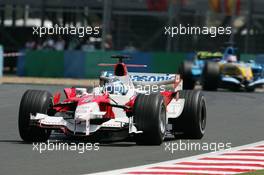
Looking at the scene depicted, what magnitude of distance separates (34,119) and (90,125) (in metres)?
0.77

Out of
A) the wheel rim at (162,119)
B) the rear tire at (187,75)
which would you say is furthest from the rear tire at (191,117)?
the rear tire at (187,75)

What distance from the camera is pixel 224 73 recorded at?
99.2 feet

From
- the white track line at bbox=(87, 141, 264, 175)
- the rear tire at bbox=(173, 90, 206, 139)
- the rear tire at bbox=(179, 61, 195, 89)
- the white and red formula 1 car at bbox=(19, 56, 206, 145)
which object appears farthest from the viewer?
the rear tire at bbox=(179, 61, 195, 89)

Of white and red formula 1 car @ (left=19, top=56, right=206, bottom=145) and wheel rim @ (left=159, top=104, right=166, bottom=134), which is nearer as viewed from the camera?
white and red formula 1 car @ (left=19, top=56, right=206, bottom=145)

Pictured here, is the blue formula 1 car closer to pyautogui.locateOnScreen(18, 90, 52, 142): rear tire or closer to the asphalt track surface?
the asphalt track surface

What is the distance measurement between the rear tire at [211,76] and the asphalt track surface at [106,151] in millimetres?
7278

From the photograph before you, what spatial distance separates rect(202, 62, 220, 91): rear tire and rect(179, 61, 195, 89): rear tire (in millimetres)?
638

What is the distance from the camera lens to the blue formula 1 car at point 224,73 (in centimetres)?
2934

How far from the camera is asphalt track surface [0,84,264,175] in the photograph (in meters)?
11.3

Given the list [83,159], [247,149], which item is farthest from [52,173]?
[247,149]

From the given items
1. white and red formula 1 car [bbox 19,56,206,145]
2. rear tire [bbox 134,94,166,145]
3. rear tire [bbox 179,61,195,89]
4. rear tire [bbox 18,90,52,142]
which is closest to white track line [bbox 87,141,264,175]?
rear tire [bbox 134,94,166,145]

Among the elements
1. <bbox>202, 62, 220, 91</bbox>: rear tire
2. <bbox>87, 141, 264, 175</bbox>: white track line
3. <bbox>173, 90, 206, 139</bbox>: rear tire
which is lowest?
<bbox>87, 141, 264, 175</bbox>: white track line

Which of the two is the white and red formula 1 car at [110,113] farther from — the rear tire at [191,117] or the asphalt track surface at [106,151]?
the asphalt track surface at [106,151]

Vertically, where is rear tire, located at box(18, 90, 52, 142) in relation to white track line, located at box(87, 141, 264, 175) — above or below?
above
